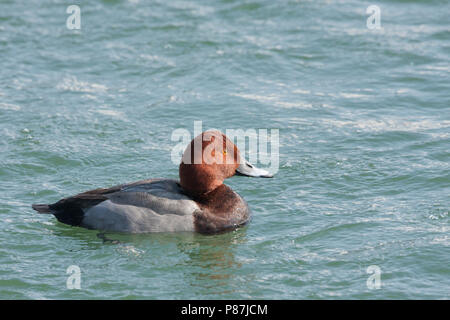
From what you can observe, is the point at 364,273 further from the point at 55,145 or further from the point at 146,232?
the point at 55,145

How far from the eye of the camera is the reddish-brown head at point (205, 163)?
27.8 ft

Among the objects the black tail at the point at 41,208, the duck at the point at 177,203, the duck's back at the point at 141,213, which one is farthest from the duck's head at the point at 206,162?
the black tail at the point at 41,208

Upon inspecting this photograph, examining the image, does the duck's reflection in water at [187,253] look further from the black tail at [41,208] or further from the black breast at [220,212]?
the black tail at [41,208]

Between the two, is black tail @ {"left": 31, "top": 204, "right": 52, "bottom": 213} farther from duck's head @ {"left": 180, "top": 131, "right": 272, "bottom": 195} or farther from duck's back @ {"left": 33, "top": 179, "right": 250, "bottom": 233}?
duck's head @ {"left": 180, "top": 131, "right": 272, "bottom": 195}

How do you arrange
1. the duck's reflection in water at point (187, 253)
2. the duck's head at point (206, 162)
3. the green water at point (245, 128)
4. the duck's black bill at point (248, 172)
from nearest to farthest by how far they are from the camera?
the duck's reflection in water at point (187, 253), the green water at point (245, 128), the duck's head at point (206, 162), the duck's black bill at point (248, 172)

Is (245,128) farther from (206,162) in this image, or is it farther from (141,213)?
(141,213)

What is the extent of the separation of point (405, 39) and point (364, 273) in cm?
770

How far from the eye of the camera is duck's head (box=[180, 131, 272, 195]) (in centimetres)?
847

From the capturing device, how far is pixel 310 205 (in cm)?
904

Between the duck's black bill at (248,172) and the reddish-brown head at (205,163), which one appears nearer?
the reddish-brown head at (205,163)

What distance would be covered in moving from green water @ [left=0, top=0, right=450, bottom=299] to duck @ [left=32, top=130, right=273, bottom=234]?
0.15 m

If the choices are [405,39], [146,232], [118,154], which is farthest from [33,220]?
[405,39]

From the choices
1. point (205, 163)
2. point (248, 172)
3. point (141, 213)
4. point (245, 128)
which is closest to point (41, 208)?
point (141, 213)

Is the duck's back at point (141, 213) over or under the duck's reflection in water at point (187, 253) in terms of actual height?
over
